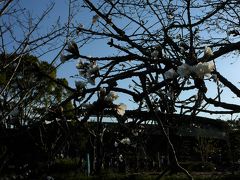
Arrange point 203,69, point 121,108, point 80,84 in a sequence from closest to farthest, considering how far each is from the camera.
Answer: point 203,69
point 121,108
point 80,84

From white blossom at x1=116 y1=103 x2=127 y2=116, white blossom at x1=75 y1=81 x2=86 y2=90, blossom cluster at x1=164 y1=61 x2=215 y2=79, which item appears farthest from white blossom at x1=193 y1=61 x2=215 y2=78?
white blossom at x1=75 y1=81 x2=86 y2=90

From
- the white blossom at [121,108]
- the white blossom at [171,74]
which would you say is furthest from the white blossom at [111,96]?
the white blossom at [171,74]

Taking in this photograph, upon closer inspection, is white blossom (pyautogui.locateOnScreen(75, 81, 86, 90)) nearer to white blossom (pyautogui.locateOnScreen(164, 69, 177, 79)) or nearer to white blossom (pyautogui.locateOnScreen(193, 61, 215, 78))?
white blossom (pyautogui.locateOnScreen(164, 69, 177, 79))

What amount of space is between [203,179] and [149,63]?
322 inches

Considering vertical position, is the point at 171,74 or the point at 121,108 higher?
the point at 171,74

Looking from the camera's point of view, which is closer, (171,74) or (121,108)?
(171,74)

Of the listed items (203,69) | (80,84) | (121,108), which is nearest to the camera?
(203,69)

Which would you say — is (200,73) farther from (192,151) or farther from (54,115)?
(192,151)

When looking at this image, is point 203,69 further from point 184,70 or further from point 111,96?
point 111,96

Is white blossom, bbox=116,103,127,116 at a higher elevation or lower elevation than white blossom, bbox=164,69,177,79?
lower

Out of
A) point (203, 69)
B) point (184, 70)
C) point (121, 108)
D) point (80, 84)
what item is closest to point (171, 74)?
point (184, 70)

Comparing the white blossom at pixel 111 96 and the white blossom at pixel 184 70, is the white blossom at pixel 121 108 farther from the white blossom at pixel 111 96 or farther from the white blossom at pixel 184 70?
the white blossom at pixel 184 70

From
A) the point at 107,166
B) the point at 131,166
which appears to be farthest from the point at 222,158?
the point at 107,166

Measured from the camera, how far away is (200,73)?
2205mm
